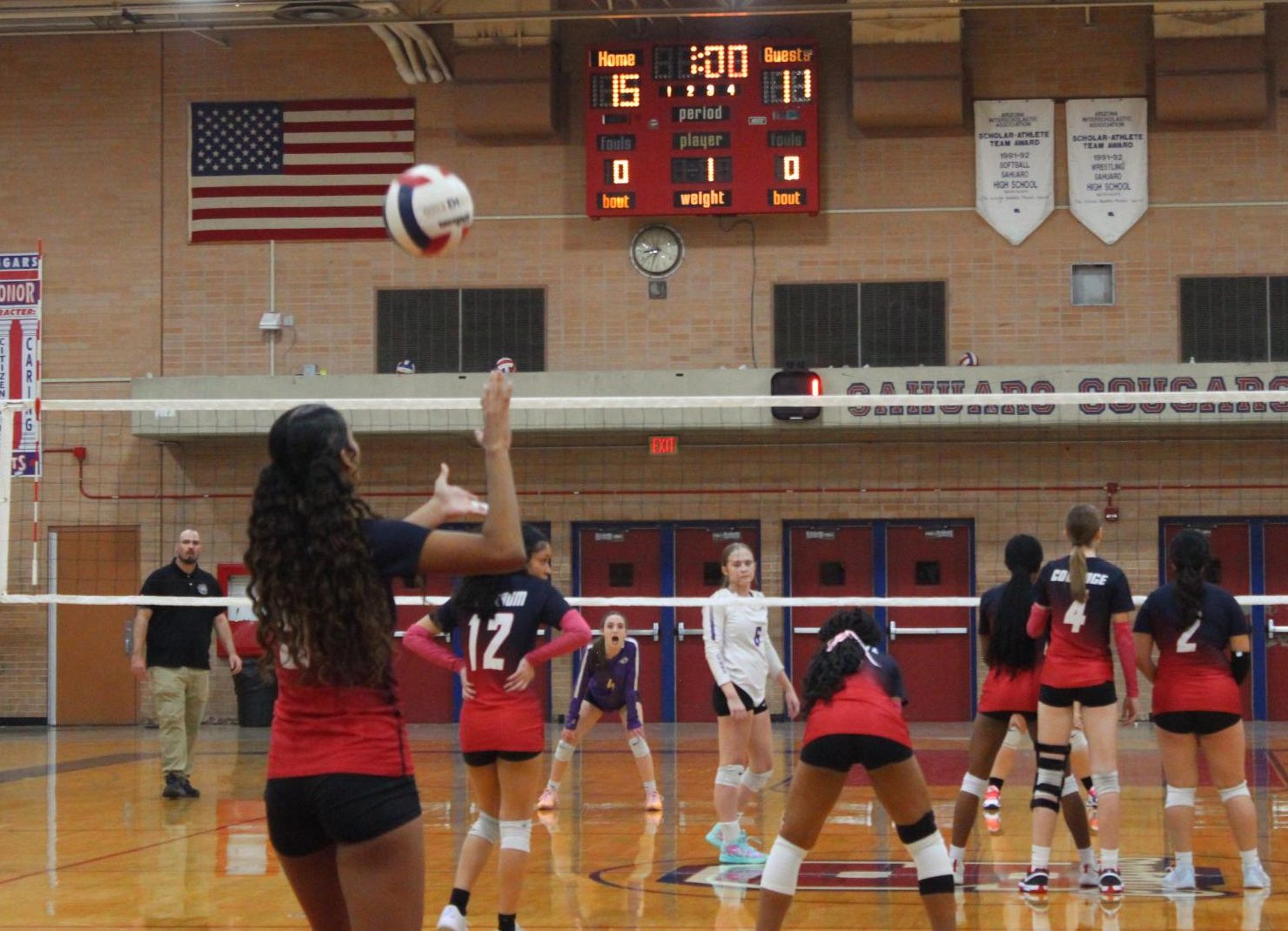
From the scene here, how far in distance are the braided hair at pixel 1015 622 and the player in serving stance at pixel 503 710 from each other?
97.7 inches

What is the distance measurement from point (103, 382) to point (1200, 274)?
1326cm

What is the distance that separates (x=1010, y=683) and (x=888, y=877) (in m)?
1.20

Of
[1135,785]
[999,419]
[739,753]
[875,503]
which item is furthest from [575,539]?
[739,753]

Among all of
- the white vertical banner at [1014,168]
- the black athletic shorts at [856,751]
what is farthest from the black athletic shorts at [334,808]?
the white vertical banner at [1014,168]

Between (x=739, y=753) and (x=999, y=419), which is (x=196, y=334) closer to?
(x=999, y=419)

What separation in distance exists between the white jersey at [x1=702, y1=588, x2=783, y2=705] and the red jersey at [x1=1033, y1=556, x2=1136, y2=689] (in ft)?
5.95

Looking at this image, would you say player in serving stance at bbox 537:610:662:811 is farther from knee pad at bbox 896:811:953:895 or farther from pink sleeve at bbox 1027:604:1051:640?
knee pad at bbox 896:811:953:895

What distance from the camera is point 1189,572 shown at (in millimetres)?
7926

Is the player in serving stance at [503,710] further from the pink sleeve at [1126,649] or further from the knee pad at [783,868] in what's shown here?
the pink sleeve at [1126,649]

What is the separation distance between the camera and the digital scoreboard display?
61.3 feet

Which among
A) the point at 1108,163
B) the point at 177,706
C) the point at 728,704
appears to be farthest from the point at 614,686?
the point at 1108,163

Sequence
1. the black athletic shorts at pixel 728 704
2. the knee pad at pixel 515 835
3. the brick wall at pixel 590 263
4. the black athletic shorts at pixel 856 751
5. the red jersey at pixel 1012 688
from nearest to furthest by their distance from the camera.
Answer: the black athletic shorts at pixel 856 751, the knee pad at pixel 515 835, the red jersey at pixel 1012 688, the black athletic shorts at pixel 728 704, the brick wall at pixel 590 263

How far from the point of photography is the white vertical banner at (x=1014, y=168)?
19281 mm

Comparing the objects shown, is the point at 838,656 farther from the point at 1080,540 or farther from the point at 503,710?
the point at 1080,540
